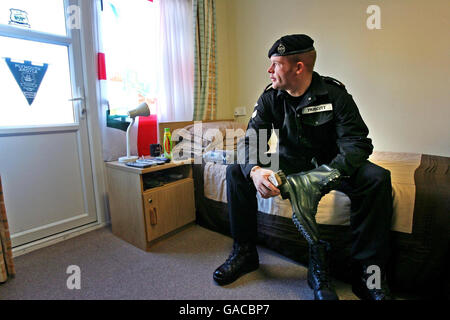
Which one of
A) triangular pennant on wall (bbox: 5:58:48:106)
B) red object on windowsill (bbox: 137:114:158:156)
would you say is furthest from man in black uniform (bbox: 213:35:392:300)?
triangular pennant on wall (bbox: 5:58:48:106)

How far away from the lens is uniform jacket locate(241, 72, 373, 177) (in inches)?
43.1

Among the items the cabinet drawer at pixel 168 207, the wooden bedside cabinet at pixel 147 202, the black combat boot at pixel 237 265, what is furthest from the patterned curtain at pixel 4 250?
the black combat boot at pixel 237 265

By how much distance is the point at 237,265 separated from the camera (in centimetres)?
126

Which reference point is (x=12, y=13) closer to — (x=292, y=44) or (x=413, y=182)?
(x=292, y=44)

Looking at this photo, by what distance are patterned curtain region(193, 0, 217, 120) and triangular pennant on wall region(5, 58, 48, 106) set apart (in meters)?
1.23

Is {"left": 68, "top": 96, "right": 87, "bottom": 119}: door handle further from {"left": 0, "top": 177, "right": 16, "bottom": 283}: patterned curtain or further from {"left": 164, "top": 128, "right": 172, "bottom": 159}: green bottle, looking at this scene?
{"left": 0, "top": 177, "right": 16, "bottom": 283}: patterned curtain

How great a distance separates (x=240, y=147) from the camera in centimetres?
135

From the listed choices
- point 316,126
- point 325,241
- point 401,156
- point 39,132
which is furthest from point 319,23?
point 39,132

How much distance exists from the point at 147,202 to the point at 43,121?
3.01 ft

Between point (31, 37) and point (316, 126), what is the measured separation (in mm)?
1817

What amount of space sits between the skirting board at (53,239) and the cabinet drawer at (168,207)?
61 centimetres

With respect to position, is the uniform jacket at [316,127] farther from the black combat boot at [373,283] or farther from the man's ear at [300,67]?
the black combat boot at [373,283]

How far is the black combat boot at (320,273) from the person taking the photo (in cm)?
105

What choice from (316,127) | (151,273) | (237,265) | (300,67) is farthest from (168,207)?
(300,67)
